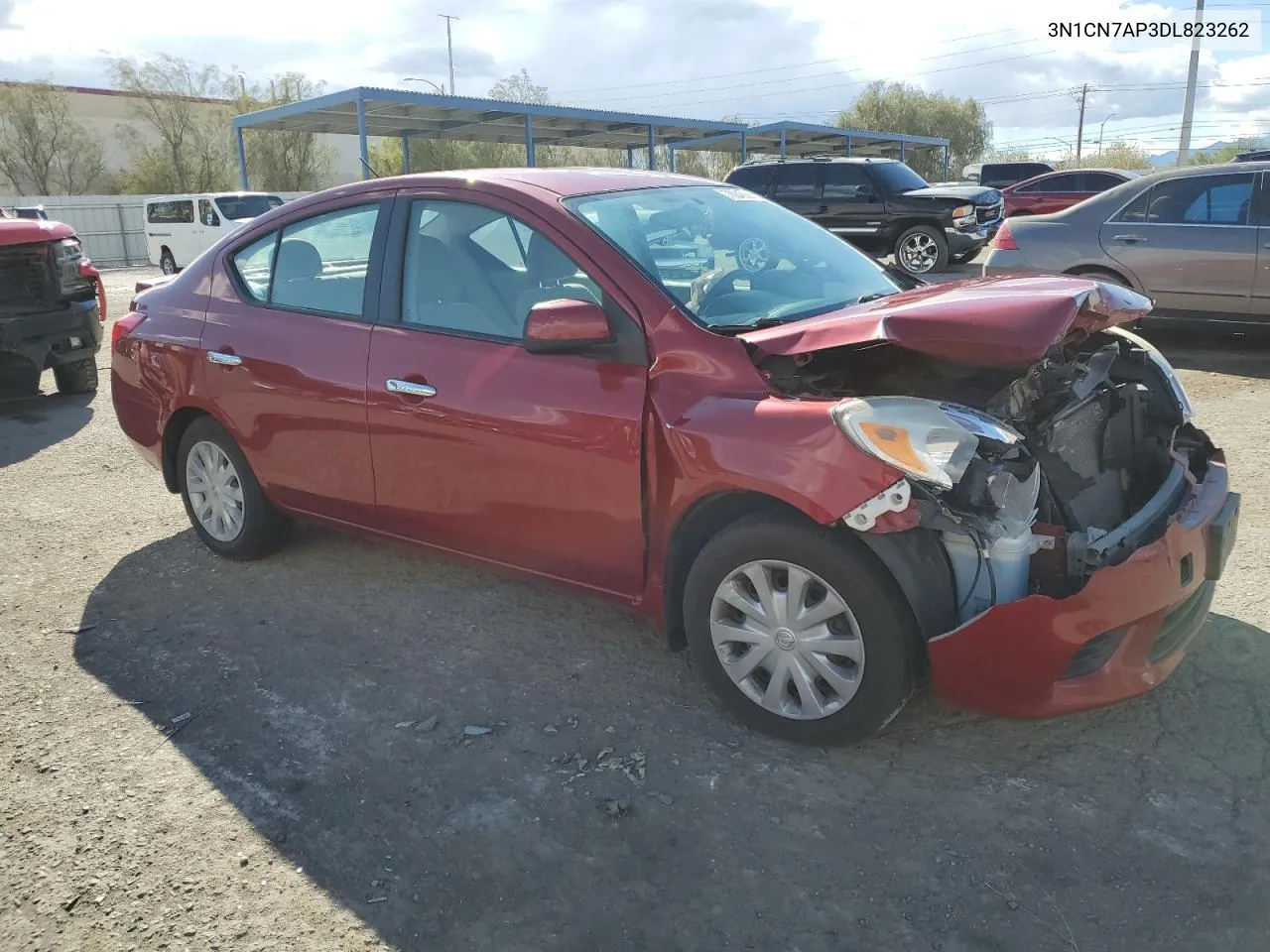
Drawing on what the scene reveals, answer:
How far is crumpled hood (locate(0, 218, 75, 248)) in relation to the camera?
771cm

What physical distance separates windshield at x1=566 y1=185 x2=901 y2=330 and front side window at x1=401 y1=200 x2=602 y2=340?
0.65ft

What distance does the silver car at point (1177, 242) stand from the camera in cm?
775

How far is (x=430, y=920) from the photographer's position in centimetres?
237

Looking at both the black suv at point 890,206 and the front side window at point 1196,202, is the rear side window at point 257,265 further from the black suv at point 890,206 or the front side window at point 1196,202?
the black suv at point 890,206

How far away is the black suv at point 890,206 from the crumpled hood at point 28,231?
9606 millimetres

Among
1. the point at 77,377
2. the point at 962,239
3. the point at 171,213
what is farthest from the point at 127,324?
the point at 171,213

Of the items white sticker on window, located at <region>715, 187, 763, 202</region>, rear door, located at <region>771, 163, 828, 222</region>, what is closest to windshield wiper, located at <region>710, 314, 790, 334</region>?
white sticker on window, located at <region>715, 187, 763, 202</region>

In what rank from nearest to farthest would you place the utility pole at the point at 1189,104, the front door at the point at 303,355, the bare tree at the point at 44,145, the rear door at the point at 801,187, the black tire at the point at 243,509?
1. the front door at the point at 303,355
2. the black tire at the point at 243,509
3. the rear door at the point at 801,187
4. the utility pole at the point at 1189,104
5. the bare tree at the point at 44,145

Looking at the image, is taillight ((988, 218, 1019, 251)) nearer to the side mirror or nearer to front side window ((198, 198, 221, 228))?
the side mirror

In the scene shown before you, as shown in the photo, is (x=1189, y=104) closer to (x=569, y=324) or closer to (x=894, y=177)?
(x=894, y=177)

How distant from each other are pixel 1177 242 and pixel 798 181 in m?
8.66

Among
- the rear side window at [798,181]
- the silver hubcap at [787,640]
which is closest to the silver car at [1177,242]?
the silver hubcap at [787,640]

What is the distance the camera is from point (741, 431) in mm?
2803

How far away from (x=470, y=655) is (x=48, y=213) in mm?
35172
